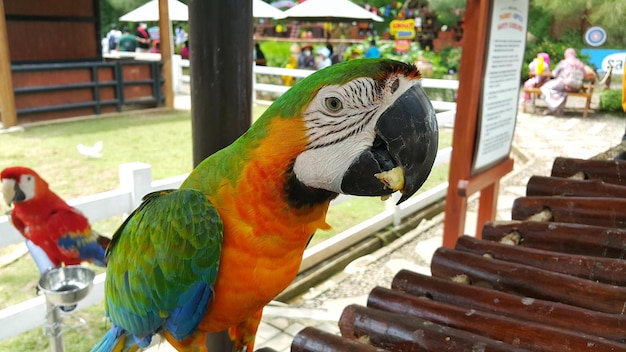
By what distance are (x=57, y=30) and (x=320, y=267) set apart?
253 inches

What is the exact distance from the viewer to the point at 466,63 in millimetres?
2318

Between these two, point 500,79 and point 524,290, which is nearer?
point 524,290

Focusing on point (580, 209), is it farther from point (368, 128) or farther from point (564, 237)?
point (368, 128)

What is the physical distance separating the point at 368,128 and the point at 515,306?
797mm

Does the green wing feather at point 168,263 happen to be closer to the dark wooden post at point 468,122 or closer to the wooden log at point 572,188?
the wooden log at point 572,188

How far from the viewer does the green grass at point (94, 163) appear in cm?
256

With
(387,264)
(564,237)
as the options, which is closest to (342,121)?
(564,237)

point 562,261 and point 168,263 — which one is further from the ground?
point 168,263

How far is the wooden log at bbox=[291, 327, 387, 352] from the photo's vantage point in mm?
1148

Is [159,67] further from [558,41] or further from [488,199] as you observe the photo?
[558,41]

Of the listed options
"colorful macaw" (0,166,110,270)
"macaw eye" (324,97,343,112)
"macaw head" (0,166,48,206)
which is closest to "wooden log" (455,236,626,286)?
"macaw eye" (324,97,343,112)

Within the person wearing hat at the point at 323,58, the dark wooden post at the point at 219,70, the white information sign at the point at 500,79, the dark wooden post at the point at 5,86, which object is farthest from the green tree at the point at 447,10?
the dark wooden post at the point at 219,70

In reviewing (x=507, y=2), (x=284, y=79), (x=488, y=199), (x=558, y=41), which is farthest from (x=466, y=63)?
(x=558, y=41)

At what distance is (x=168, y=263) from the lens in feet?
2.87
